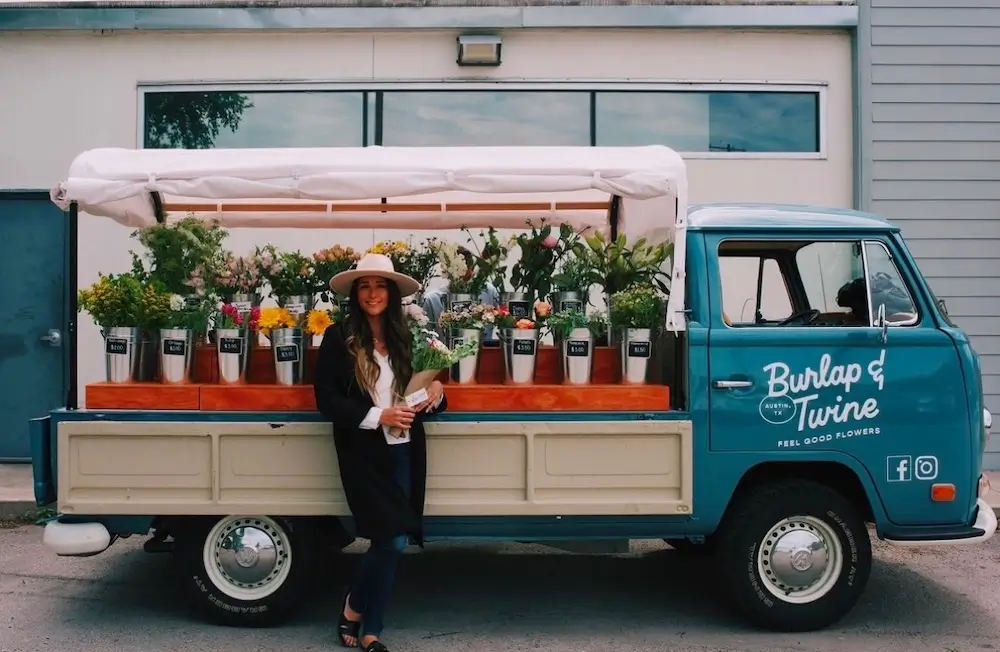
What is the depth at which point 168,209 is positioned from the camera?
19.7 feet

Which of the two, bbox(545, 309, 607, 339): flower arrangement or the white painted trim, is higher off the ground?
the white painted trim

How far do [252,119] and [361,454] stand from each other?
548cm

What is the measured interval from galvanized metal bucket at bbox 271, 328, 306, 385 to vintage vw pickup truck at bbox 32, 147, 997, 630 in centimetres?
15

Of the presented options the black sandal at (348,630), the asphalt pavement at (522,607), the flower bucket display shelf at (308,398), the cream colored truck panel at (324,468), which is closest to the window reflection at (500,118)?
the asphalt pavement at (522,607)

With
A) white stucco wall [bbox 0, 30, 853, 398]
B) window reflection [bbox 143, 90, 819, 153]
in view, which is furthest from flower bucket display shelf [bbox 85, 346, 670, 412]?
window reflection [bbox 143, 90, 819, 153]

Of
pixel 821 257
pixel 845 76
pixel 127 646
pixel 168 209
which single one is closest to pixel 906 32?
pixel 845 76

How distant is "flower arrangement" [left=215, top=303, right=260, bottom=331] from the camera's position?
4.68 m

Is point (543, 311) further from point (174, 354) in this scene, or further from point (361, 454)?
point (174, 354)

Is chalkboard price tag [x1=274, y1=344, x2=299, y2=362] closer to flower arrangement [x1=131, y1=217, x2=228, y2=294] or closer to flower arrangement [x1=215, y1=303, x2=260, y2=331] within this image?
flower arrangement [x1=215, y1=303, x2=260, y2=331]

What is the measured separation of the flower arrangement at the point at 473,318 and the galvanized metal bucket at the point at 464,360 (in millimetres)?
33

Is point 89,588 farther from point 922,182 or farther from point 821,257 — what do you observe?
point 922,182

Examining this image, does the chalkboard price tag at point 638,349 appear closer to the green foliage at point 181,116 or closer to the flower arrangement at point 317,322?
the flower arrangement at point 317,322

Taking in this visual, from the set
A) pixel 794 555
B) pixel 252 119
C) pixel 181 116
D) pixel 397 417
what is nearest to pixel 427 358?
pixel 397 417

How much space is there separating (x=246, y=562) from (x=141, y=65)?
5872 mm
